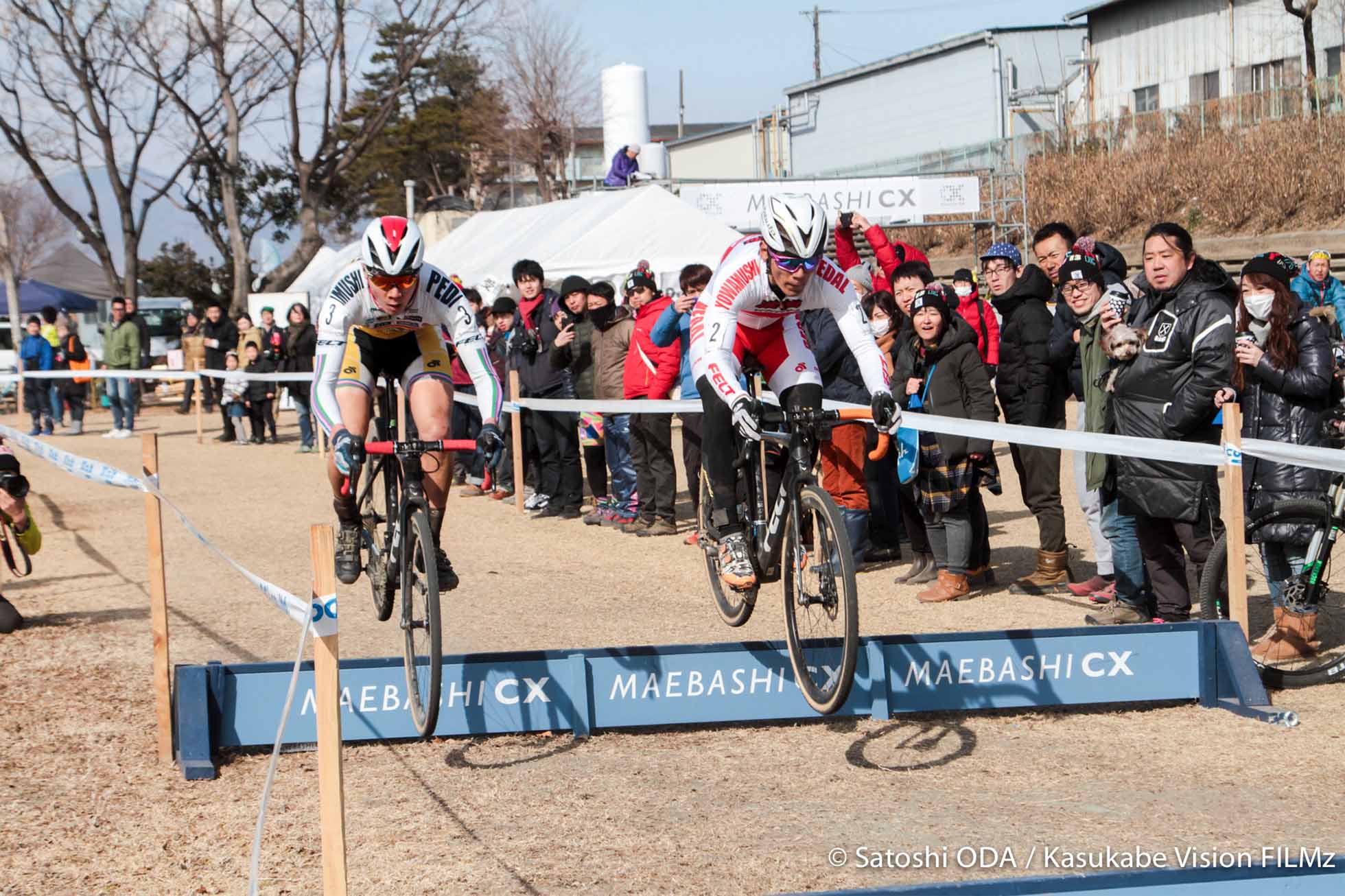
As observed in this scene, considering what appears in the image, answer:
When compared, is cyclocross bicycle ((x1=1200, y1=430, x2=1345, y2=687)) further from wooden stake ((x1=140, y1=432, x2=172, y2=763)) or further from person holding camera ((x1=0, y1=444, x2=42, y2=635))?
person holding camera ((x1=0, y1=444, x2=42, y2=635))

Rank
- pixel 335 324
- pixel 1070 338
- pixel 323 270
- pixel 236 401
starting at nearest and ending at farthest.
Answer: pixel 335 324 < pixel 1070 338 < pixel 236 401 < pixel 323 270

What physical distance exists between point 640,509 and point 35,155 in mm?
31135

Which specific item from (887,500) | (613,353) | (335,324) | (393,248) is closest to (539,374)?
(613,353)

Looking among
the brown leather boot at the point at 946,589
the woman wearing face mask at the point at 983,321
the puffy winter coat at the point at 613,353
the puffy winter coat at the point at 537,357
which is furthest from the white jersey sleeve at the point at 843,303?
the puffy winter coat at the point at 537,357

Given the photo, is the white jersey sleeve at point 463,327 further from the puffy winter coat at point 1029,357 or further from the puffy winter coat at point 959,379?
the puffy winter coat at point 1029,357

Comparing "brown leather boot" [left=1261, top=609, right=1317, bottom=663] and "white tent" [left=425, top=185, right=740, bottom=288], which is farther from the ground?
"white tent" [left=425, top=185, right=740, bottom=288]

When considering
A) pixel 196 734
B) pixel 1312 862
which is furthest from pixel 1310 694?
pixel 196 734

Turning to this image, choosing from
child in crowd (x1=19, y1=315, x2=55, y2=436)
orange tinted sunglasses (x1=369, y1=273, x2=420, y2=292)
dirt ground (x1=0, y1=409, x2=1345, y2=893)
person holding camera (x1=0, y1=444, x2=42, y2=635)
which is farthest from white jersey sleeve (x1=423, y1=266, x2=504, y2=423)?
child in crowd (x1=19, y1=315, x2=55, y2=436)

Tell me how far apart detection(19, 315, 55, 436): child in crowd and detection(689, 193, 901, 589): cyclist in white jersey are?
72.5 feet

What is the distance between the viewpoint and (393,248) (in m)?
6.79

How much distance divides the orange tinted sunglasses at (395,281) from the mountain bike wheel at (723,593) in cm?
186

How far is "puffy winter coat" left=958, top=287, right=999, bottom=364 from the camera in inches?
454

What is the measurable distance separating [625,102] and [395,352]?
28.6 meters

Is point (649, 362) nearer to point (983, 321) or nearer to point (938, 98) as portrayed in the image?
point (983, 321)
